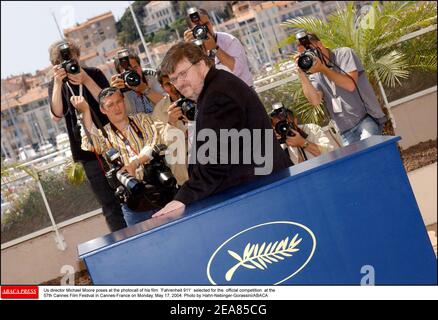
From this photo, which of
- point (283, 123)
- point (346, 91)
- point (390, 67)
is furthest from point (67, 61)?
point (390, 67)

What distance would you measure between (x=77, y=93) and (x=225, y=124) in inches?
71.1

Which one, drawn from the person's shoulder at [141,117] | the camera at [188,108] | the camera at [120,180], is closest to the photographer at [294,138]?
the camera at [188,108]

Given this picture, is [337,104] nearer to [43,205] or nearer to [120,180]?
[120,180]

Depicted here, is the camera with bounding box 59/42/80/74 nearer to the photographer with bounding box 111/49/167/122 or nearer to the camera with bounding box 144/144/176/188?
the photographer with bounding box 111/49/167/122

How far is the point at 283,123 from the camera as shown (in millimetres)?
4641

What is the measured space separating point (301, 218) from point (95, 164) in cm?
211

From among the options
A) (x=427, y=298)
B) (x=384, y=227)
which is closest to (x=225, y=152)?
(x=384, y=227)

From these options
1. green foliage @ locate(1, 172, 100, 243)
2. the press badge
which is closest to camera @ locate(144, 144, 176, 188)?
the press badge

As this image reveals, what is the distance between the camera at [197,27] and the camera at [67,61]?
790 millimetres

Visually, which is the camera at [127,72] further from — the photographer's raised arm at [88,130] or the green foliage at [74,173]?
the green foliage at [74,173]

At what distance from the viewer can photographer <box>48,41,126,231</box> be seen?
15.3 feet

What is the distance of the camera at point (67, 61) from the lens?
4598 millimetres
